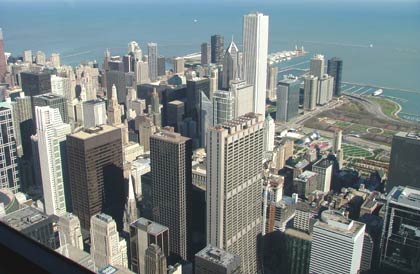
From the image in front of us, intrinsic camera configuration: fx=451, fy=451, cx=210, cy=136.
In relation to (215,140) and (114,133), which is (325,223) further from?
(114,133)

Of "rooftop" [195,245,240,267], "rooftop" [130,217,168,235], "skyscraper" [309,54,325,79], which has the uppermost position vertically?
"skyscraper" [309,54,325,79]

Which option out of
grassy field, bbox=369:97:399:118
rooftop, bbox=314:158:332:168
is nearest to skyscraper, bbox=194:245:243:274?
rooftop, bbox=314:158:332:168

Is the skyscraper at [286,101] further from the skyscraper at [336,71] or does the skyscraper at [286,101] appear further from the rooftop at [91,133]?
the rooftop at [91,133]

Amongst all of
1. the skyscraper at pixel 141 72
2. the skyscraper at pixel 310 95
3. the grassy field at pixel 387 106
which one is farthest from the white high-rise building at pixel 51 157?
the grassy field at pixel 387 106

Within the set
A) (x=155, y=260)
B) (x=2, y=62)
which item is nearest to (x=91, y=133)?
(x=155, y=260)

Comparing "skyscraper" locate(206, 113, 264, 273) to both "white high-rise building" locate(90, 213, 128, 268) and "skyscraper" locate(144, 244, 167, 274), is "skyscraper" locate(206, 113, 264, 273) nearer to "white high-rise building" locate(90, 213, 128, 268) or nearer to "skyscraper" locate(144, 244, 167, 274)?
"skyscraper" locate(144, 244, 167, 274)

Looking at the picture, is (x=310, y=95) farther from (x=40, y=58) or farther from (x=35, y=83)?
(x=40, y=58)
